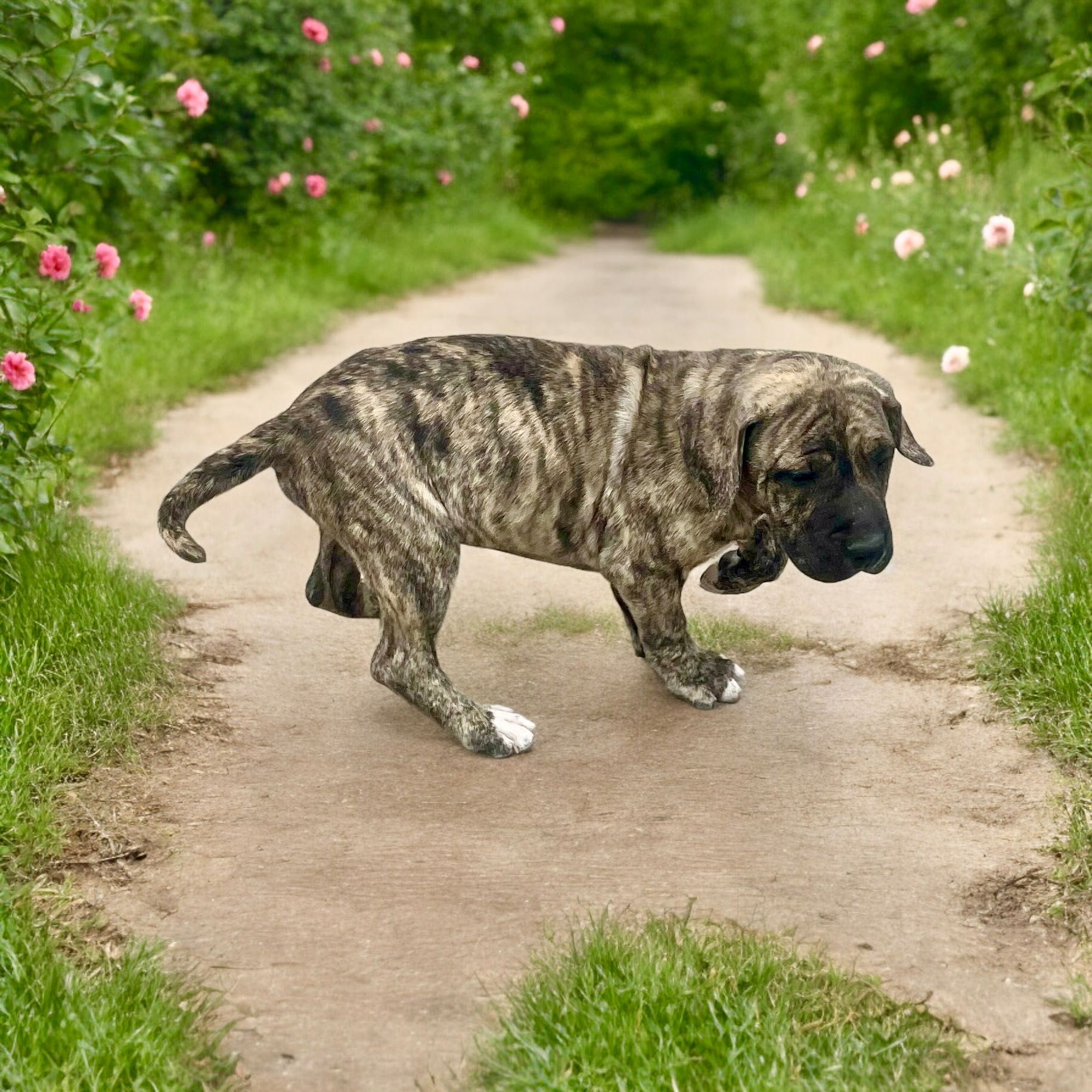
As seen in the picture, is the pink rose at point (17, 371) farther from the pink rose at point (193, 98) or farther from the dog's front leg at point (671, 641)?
the pink rose at point (193, 98)

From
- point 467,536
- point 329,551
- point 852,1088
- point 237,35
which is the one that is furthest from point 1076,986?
point 237,35

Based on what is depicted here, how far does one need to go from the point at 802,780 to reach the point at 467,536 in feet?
3.82

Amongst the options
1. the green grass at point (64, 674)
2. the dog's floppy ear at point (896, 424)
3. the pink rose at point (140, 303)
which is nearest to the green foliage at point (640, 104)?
the pink rose at point (140, 303)

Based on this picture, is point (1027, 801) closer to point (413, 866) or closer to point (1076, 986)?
point (1076, 986)

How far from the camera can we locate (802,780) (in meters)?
3.77

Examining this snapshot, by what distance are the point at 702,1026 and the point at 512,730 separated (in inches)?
53.3

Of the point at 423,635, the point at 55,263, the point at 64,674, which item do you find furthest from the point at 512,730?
the point at 55,263

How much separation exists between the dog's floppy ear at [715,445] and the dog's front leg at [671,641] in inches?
12.4

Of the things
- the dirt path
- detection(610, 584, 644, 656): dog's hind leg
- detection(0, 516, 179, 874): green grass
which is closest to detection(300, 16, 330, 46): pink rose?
the dirt path

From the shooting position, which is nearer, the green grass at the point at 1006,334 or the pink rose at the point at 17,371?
the green grass at the point at 1006,334

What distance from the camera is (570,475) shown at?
4.00 m

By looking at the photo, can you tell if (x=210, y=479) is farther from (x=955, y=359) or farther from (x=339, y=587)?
(x=955, y=359)

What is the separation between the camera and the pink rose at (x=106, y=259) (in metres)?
5.52

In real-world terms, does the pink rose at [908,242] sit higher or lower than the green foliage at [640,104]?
higher
